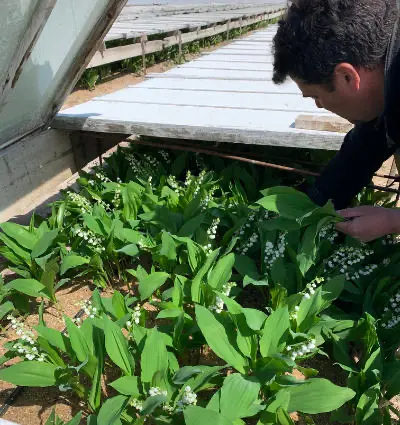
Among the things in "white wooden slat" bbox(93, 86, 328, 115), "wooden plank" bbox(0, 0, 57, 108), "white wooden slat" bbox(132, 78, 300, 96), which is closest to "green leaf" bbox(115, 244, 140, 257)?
"wooden plank" bbox(0, 0, 57, 108)

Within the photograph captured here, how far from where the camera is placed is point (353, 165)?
2.03 metres

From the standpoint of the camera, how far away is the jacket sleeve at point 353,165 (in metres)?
1.95

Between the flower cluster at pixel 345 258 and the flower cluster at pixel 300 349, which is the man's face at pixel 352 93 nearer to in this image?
the flower cluster at pixel 345 258

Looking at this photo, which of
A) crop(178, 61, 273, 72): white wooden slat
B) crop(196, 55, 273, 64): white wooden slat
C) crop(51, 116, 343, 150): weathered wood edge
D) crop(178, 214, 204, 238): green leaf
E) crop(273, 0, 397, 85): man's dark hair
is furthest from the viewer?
crop(196, 55, 273, 64): white wooden slat

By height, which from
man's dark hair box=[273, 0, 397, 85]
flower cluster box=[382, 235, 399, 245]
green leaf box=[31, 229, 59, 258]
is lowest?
flower cluster box=[382, 235, 399, 245]

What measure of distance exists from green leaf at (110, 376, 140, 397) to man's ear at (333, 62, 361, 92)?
3.87 feet

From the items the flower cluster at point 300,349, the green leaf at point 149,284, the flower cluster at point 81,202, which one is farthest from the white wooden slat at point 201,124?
the flower cluster at point 300,349

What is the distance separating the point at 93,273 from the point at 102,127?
917 mm

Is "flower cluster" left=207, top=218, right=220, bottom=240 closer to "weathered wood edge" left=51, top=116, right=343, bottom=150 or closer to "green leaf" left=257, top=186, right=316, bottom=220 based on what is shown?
"green leaf" left=257, top=186, right=316, bottom=220

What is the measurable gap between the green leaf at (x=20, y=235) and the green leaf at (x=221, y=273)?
3.16 feet

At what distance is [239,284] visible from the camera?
2164 mm

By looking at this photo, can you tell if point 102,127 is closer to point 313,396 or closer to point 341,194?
point 341,194

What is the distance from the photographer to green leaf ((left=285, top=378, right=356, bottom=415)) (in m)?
1.28

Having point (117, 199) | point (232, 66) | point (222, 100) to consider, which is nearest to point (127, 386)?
point (117, 199)
